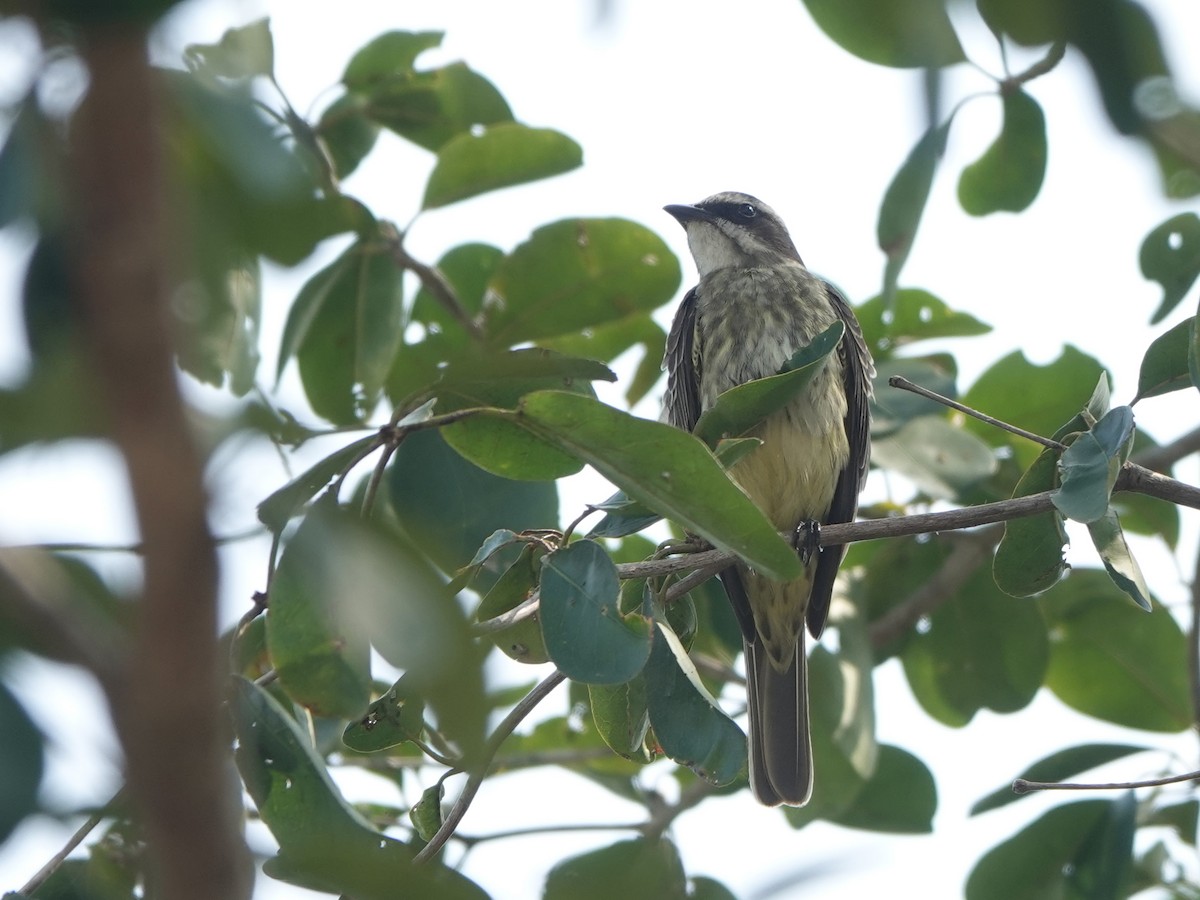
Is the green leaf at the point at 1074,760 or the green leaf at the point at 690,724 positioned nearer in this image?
the green leaf at the point at 690,724

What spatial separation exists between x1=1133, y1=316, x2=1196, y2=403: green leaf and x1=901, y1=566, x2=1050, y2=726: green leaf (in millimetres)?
2046

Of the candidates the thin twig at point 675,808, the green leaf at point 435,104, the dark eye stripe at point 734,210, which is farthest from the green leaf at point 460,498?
the dark eye stripe at point 734,210

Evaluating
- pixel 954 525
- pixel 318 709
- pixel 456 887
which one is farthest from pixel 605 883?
pixel 954 525

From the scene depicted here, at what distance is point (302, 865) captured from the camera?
99 cm

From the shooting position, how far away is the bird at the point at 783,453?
4867 mm

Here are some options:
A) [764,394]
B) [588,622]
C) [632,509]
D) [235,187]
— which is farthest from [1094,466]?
[235,187]

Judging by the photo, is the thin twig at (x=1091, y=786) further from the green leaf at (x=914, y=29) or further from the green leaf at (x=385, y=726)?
the green leaf at (x=914, y=29)

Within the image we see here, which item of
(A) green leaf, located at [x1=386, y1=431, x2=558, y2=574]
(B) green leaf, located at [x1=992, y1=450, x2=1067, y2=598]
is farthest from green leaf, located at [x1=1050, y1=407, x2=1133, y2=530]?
(A) green leaf, located at [x1=386, y1=431, x2=558, y2=574]

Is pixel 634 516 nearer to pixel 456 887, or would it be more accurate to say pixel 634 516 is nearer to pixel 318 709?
pixel 318 709

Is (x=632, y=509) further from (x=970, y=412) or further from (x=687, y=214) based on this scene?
(x=687, y=214)

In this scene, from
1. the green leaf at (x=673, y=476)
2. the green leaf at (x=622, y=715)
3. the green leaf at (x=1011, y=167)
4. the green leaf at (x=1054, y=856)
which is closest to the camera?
the green leaf at (x=673, y=476)

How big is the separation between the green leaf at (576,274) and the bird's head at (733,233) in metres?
1.26

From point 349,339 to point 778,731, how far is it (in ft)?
6.53

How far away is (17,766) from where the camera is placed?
0.86 meters
